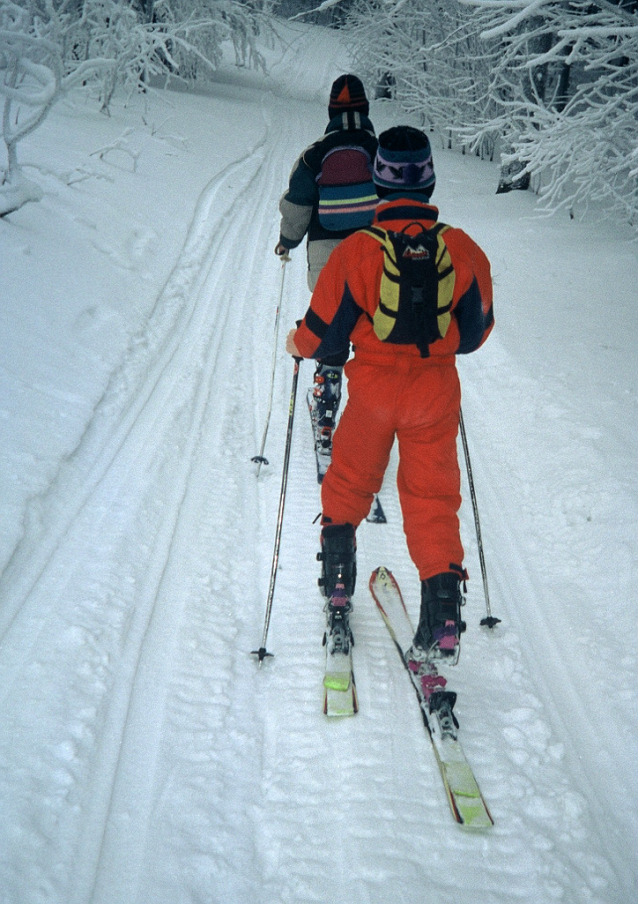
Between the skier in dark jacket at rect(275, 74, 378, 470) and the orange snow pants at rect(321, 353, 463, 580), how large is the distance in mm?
811

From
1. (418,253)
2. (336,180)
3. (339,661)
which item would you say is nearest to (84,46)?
(336,180)

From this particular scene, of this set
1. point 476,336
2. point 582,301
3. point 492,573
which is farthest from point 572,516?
point 582,301

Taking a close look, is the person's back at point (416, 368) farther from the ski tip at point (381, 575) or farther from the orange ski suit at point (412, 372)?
the ski tip at point (381, 575)

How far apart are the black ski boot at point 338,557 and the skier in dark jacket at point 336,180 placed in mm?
934

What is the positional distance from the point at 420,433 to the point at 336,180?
1.76 meters

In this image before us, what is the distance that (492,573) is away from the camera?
3094mm

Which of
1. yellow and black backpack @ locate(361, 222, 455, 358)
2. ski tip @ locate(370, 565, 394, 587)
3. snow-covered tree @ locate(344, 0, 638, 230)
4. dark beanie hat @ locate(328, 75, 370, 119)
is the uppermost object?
snow-covered tree @ locate(344, 0, 638, 230)

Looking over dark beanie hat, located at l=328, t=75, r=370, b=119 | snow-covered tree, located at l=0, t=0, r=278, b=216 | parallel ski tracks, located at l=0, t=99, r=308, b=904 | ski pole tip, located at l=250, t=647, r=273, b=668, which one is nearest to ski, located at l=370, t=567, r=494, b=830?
ski pole tip, located at l=250, t=647, r=273, b=668

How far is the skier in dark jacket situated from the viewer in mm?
3209

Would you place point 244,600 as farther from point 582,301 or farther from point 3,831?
point 582,301

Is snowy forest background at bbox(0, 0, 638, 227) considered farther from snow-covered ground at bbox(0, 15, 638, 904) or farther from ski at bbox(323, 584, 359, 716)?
ski at bbox(323, 584, 359, 716)

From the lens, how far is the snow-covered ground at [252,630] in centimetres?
180

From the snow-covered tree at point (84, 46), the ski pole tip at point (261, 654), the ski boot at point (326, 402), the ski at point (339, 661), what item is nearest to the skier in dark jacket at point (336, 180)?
the ski boot at point (326, 402)

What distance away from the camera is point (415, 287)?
2023 mm
